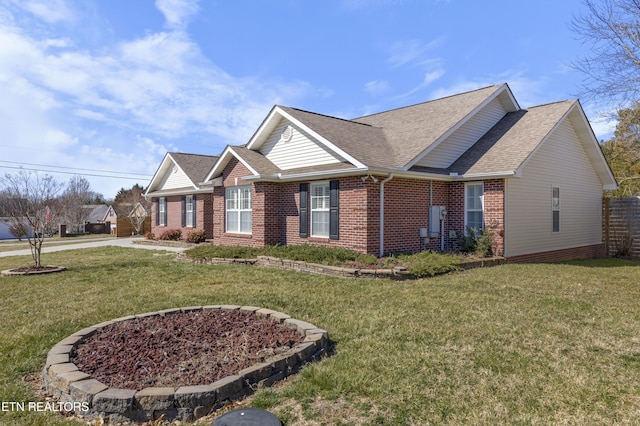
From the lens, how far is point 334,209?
12211 millimetres

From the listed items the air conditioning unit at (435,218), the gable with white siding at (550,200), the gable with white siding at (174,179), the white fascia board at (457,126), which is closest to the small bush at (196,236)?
the gable with white siding at (174,179)

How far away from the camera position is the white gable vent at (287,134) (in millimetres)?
14516

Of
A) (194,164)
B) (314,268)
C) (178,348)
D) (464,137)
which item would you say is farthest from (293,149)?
(194,164)

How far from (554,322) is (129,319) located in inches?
252

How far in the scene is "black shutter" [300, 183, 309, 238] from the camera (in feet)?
43.6

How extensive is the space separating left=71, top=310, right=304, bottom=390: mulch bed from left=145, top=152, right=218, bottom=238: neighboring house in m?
15.4

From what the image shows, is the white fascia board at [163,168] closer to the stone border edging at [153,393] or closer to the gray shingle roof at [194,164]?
the gray shingle roof at [194,164]

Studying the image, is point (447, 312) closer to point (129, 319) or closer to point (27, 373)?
point (129, 319)

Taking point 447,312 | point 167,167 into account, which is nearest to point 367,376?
point 447,312

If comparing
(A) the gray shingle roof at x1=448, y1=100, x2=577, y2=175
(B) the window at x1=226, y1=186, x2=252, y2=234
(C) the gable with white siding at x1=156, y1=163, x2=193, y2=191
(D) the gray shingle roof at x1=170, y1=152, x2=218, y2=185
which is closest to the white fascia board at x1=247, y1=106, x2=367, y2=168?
(B) the window at x1=226, y1=186, x2=252, y2=234

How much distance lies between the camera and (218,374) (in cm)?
392

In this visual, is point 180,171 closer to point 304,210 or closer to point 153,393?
point 304,210

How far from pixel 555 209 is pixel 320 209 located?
906cm

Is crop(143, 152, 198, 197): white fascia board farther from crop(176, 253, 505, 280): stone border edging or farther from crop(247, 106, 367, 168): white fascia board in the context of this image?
crop(176, 253, 505, 280): stone border edging
